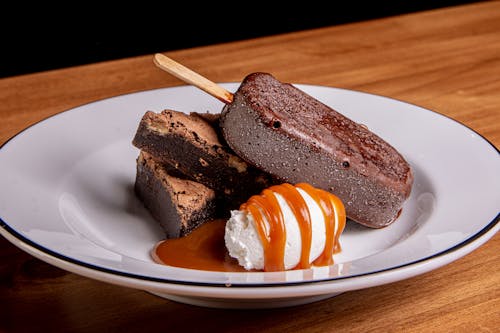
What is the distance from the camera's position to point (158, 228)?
147 centimetres

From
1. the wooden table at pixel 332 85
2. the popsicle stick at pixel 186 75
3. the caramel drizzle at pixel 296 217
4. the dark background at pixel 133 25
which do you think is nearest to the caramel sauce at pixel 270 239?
the caramel drizzle at pixel 296 217

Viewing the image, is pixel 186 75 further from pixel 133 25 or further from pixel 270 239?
pixel 133 25

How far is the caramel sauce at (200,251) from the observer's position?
1.26m

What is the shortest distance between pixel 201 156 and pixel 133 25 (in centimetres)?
210

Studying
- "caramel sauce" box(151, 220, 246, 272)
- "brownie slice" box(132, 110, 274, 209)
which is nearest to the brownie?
"brownie slice" box(132, 110, 274, 209)

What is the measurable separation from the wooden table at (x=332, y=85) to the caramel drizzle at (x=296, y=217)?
0.36 feet

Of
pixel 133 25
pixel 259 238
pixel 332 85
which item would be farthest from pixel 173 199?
pixel 133 25

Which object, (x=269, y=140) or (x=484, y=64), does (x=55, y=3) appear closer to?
(x=484, y=64)

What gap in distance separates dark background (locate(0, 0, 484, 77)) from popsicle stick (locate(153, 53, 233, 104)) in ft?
6.18

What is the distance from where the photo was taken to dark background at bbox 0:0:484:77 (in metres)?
3.19

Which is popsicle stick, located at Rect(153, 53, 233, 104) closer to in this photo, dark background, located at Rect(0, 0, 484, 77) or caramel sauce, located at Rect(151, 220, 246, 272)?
caramel sauce, located at Rect(151, 220, 246, 272)

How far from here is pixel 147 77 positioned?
2.24 m

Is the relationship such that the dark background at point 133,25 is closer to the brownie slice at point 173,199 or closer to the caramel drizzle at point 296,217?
the brownie slice at point 173,199

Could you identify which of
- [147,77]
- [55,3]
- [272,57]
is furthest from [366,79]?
[55,3]
